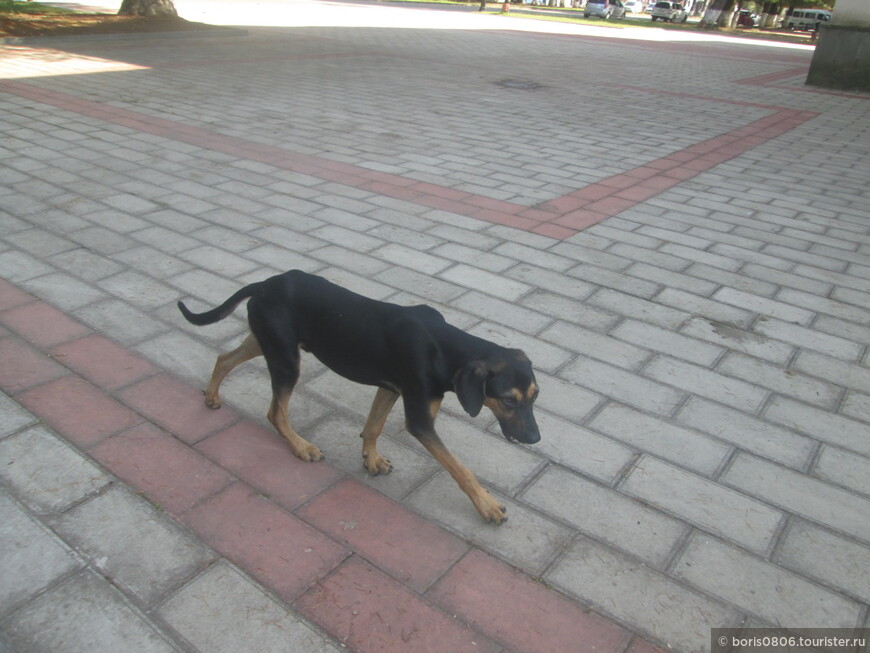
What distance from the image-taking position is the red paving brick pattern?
2338 millimetres

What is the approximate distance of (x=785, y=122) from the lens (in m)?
11.7

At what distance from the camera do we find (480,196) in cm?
684

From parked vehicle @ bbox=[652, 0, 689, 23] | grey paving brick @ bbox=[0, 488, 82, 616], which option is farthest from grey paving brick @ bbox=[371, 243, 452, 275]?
parked vehicle @ bbox=[652, 0, 689, 23]

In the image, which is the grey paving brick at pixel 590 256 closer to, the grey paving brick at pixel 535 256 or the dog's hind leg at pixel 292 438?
the grey paving brick at pixel 535 256

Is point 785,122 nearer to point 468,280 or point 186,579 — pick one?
point 468,280

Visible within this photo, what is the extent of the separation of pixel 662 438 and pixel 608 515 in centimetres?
70

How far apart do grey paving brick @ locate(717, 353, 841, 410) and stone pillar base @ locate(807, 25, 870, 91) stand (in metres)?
15.1

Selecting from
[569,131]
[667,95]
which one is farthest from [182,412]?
[667,95]

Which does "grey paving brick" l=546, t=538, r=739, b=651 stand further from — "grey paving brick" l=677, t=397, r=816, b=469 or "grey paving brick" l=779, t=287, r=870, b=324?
"grey paving brick" l=779, t=287, r=870, b=324

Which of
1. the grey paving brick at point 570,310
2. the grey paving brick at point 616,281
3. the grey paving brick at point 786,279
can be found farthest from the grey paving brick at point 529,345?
the grey paving brick at point 786,279

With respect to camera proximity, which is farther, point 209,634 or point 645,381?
point 645,381

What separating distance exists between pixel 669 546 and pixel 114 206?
5366 mm

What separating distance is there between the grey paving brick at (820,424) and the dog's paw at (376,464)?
209cm

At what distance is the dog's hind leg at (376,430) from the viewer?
9.66ft
